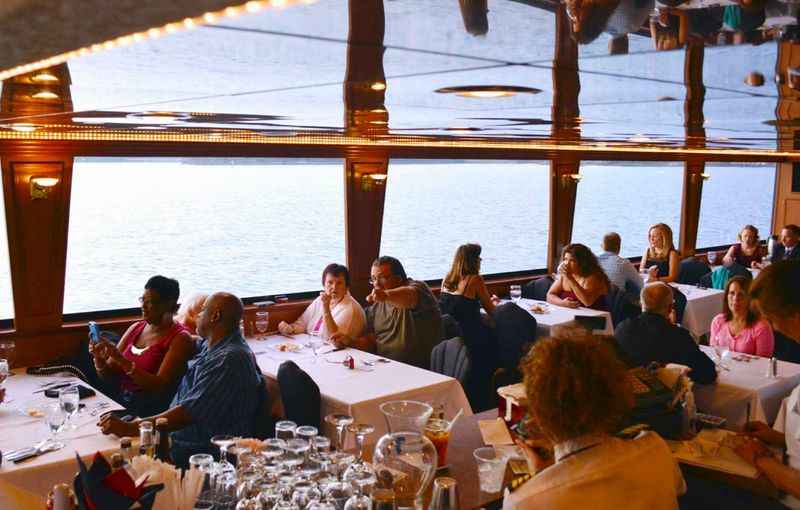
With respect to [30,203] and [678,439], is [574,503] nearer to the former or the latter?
[678,439]

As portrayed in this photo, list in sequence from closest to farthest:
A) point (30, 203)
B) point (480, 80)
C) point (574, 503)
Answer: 1. point (574, 503)
2. point (480, 80)
3. point (30, 203)

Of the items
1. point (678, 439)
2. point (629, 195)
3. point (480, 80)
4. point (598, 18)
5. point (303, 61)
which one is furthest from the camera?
point (629, 195)

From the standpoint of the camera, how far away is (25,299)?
625 centimetres

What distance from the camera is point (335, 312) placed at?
22.1ft

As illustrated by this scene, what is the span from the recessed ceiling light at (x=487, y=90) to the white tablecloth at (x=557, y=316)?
4556 mm

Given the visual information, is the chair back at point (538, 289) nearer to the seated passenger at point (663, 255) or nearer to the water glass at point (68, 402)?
the seated passenger at point (663, 255)

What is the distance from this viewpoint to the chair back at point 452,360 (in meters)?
5.40

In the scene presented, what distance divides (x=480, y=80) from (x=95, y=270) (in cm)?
532

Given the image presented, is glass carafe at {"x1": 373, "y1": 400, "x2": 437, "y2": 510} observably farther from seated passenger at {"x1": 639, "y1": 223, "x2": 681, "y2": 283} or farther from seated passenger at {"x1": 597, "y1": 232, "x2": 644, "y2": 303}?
seated passenger at {"x1": 639, "y1": 223, "x2": 681, "y2": 283}

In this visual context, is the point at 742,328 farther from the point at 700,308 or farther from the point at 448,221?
the point at 448,221

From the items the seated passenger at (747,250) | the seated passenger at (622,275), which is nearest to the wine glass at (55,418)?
the seated passenger at (622,275)

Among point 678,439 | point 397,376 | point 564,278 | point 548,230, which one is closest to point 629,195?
point 548,230

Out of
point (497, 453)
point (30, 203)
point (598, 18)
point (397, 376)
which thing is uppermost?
point (598, 18)

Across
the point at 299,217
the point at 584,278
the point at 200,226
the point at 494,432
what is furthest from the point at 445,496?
the point at 200,226
